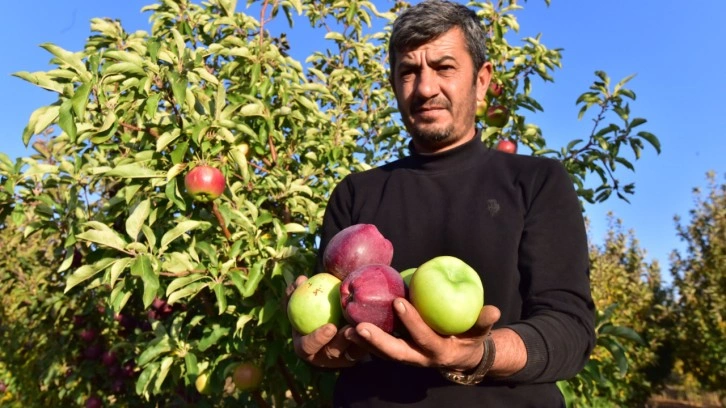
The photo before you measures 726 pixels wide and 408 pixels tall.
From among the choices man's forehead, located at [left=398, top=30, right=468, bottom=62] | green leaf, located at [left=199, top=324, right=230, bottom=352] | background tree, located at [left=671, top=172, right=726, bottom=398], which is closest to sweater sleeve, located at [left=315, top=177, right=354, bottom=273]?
man's forehead, located at [left=398, top=30, right=468, bottom=62]

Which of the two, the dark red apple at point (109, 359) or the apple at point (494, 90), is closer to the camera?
the apple at point (494, 90)

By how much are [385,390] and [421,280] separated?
426mm

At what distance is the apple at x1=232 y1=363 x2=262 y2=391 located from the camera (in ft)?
9.65

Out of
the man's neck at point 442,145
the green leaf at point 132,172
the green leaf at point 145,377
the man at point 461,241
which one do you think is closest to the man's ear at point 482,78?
the man at point 461,241

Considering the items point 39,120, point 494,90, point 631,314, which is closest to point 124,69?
point 39,120

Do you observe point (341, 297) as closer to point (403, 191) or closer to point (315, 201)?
point (403, 191)

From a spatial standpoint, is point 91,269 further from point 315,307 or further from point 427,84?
point 427,84

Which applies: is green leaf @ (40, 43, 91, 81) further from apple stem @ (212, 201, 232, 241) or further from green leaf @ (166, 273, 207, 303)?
green leaf @ (166, 273, 207, 303)

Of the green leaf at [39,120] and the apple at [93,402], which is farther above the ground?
the green leaf at [39,120]

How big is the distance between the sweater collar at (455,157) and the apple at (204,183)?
1.04 meters

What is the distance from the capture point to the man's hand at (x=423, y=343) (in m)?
1.18

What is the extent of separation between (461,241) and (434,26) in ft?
2.19

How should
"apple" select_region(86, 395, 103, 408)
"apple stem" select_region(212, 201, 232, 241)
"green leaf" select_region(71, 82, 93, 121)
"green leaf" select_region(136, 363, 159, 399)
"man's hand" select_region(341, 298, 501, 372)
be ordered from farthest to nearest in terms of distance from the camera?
"apple" select_region(86, 395, 103, 408), "green leaf" select_region(136, 363, 159, 399), "apple stem" select_region(212, 201, 232, 241), "green leaf" select_region(71, 82, 93, 121), "man's hand" select_region(341, 298, 501, 372)

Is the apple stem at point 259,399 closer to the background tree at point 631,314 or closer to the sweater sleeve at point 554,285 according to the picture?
the sweater sleeve at point 554,285
